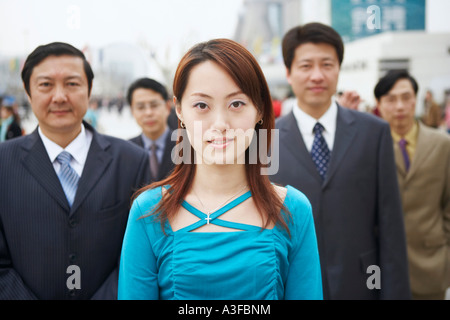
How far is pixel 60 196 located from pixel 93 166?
24 centimetres

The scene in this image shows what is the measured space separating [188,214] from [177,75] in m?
0.50

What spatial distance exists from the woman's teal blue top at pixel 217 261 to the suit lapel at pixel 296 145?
112 centimetres

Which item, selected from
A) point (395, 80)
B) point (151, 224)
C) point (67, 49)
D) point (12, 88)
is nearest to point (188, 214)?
point (151, 224)

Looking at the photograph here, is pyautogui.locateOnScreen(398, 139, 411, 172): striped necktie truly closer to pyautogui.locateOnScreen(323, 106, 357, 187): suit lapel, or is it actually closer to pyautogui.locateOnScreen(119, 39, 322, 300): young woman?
pyautogui.locateOnScreen(323, 106, 357, 187): suit lapel

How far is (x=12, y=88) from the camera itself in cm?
3569

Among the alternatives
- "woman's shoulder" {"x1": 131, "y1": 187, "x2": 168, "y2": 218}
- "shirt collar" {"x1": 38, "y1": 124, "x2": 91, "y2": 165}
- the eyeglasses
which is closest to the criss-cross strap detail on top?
"woman's shoulder" {"x1": 131, "y1": 187, "x2": 168, "y2": 218}

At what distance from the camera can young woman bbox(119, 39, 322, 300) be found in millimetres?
1521

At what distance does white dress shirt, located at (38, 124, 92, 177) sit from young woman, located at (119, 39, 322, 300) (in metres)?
0.94

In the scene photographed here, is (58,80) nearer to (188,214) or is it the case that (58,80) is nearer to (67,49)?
(67,49)

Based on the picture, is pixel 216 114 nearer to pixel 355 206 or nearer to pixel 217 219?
pixel 217 219

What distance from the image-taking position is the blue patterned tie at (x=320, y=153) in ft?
9.12

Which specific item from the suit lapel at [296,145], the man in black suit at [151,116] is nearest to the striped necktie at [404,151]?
the suit lapel at [296,145]

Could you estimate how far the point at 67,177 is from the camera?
242 cm

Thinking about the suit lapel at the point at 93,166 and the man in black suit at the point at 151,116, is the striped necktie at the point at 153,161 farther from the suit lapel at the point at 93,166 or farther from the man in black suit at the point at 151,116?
the suit lapel at the point at 93,166
